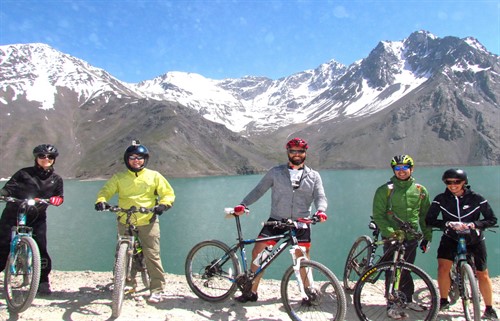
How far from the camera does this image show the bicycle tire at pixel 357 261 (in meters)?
8.42

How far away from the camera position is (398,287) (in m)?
6.23

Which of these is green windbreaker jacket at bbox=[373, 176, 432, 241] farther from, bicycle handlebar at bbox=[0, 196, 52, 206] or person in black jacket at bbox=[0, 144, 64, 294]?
bicycle handlebar at bbox=[0, 196, 52, 206]

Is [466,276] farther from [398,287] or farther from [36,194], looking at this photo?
[36,194]

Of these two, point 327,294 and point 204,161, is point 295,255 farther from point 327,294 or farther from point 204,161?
point 204,161

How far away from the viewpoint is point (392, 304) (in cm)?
624

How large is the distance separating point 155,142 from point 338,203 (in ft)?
444

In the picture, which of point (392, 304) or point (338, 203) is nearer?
point (392, 304)

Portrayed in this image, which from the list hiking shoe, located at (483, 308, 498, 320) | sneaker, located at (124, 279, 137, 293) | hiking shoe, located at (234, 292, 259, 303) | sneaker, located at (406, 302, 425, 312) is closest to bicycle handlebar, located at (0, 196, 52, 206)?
sneaker, located at (124, 279, 137, 293)

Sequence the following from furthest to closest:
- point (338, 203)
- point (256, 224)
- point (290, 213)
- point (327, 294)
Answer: point (338, 203), point (256, 224), point (290, 213), point (327, 294)

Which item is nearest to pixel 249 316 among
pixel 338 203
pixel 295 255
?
pixel 295 255

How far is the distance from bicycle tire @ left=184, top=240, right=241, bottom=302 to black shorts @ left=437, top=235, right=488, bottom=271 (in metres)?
3.70

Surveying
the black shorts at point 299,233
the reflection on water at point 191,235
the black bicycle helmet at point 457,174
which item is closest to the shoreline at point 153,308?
the black shorts at point 299,233

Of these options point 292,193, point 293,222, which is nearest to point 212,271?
point 293,222

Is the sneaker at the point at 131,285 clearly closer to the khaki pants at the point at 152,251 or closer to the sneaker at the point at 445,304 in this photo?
the khaki pants at the point at 152,251
